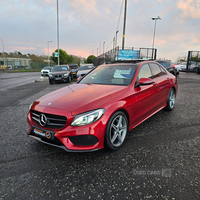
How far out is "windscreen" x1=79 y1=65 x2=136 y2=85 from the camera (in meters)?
3.45

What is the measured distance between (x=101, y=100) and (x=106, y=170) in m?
1.03

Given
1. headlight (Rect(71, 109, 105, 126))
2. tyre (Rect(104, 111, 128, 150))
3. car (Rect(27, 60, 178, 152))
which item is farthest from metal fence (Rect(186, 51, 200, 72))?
headlight (Rect(71, 109, 105, 126))

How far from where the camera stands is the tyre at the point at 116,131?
2548mm

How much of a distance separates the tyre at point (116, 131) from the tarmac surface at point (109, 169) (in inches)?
5.7

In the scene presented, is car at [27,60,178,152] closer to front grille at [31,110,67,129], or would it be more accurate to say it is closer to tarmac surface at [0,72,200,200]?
front grille at [31,110,67,129]

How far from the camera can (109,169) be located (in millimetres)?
2330

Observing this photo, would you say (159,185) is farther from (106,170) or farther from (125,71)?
(125,71)

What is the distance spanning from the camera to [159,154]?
2674mm

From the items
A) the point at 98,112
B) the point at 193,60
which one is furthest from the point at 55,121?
the point at 193,60

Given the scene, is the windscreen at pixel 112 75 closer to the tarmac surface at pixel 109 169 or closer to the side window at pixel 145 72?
the side window at pixel 145 72

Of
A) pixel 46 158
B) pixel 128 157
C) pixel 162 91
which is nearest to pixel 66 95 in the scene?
pixel 46 158

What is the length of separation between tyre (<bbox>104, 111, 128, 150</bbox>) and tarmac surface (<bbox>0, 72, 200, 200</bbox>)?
0.14 metres

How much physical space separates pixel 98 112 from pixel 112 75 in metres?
1.53

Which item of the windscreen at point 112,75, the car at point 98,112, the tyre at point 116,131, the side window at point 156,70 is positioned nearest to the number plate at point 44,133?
the car at point 98,112
